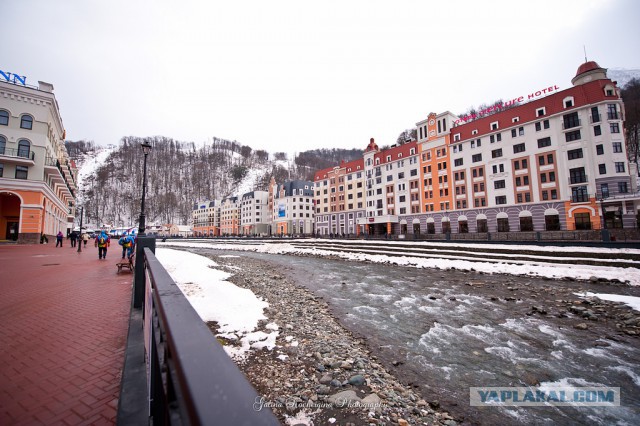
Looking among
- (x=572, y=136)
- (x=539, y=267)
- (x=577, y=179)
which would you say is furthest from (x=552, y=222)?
(x=539, y=267)

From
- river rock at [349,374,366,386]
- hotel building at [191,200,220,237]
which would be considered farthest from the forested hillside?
river rock at [349,374,366,386]

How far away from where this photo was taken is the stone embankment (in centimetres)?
417

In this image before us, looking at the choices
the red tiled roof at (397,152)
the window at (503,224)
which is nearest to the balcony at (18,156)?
the red tiled roof at (397,152)

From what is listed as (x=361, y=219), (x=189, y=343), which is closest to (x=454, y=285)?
(x=189, y=343)

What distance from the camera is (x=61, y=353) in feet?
14.6

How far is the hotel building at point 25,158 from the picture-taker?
27938 mm

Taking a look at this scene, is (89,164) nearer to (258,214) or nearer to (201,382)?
(258,214)

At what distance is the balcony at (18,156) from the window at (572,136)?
203 feet

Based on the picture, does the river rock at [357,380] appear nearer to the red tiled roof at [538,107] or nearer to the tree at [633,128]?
the red tiled roof at [538,107]

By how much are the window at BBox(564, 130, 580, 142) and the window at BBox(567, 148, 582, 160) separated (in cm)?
140

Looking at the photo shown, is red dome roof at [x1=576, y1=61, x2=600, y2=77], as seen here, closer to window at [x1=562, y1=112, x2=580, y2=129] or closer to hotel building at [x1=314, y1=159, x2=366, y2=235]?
window at [x1=562, y1=112, x2=580, y2=129]

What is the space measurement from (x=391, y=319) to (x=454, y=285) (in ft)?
22.6

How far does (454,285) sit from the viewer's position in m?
14.0

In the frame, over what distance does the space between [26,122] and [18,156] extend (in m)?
4.31
